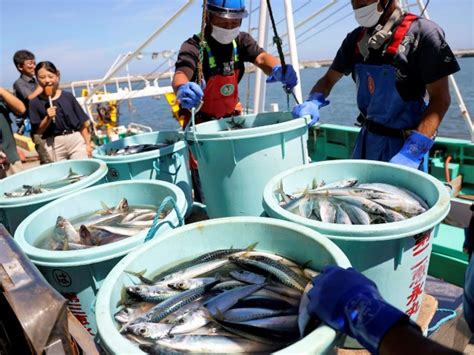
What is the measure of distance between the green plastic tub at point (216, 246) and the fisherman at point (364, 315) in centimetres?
23

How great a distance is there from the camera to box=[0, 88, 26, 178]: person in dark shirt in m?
5.14

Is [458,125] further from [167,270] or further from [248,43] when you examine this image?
[167,270]

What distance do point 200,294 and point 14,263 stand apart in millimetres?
833

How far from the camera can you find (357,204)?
225cm

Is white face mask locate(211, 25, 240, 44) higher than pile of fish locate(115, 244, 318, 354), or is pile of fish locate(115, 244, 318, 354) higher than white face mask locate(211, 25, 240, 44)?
white face mask locate(211, 25, 240, 44)

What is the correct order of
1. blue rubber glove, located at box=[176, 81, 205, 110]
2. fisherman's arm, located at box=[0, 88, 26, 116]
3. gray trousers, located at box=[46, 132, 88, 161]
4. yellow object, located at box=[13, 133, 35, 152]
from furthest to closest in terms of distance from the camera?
yellow object, located at box=[13, 133, 35, 152] → gray trousers, located at box=[46, 132, 88, 161] → fisherman's arm, located at box=[0, 88, 26, 116] → blue rubber glove, located at box=[176, 81, 205, 110]

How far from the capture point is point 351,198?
2.32 meters

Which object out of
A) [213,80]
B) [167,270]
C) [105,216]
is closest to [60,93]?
[213,80]

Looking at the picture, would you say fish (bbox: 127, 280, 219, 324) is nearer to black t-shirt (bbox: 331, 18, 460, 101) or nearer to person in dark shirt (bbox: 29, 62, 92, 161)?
black t-shirt (bbox: 331, 18, 460, 101)

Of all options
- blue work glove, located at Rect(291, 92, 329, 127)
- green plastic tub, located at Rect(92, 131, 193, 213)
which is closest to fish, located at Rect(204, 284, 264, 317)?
blue work glove, located at Rect(291, 92, 329, 127)

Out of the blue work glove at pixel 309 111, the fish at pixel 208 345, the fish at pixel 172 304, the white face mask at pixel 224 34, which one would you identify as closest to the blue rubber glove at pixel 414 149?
the blue work glove at pixel 309 111

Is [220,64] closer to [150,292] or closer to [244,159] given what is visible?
[244,159]

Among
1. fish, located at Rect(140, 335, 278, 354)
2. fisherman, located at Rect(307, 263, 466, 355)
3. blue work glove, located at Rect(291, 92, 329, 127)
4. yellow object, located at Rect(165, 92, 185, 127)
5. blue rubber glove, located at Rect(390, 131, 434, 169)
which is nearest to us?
fisherman, located at Rect(307, 263, 466, 355)

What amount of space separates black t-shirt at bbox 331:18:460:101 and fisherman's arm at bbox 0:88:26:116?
4.86 metres
